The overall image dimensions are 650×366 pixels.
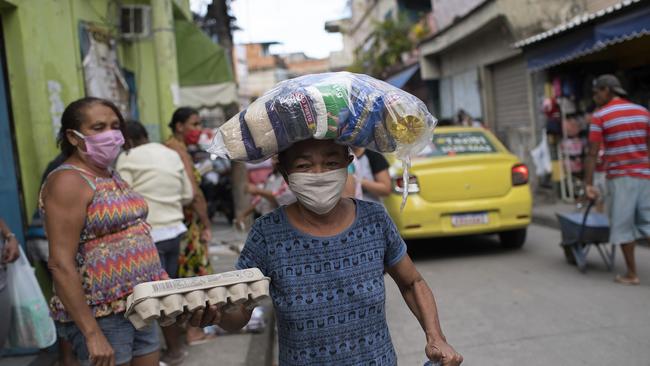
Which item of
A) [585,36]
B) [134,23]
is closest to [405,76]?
[585,36]

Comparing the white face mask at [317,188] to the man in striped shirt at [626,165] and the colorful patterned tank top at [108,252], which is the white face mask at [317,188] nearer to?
the colorful patterned tank top at [108,252]

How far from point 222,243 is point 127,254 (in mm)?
6827

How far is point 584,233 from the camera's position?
607cm

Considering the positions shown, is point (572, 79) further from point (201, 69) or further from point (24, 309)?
point (24, 309)

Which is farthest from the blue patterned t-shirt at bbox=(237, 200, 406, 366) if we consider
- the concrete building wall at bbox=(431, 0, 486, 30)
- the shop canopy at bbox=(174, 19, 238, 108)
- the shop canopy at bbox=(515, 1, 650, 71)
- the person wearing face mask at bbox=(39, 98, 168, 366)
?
the concrete building wall at bbox=(431, 0, 486, 30)

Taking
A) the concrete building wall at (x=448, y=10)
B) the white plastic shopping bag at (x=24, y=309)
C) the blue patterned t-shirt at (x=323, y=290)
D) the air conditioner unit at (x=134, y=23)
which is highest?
the concrete building wall at (x=448, y=10)

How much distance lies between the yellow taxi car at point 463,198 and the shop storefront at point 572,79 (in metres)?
3.22

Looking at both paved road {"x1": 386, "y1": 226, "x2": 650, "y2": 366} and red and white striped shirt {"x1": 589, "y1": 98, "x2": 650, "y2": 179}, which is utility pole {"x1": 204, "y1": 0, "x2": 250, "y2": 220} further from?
red and white striped shirt {"x1": 589, "y1": 98, "x2": 650, "y2": 179}

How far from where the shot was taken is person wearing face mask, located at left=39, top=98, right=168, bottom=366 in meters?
2.46

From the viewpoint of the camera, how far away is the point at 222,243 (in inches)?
371

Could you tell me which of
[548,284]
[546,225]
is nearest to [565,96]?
[546,225]

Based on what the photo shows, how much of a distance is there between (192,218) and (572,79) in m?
8.80

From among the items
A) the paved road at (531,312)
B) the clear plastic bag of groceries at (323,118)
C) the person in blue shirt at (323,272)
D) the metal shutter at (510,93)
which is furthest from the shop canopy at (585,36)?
the person in blue shirt at (323,272)

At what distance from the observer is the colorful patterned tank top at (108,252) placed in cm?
258
